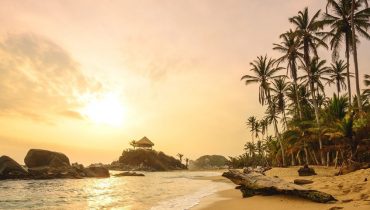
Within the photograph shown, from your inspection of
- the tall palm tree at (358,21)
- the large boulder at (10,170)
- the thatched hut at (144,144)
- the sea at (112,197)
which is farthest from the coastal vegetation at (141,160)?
the tall palm tree at (358,21)

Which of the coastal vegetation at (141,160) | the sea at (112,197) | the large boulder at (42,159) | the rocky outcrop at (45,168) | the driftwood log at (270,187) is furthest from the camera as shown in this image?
the coastal vegetation at (141,160)

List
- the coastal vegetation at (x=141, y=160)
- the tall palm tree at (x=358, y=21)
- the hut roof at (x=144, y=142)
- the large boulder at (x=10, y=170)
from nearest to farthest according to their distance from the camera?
the tall palm tree at (x=358, y=21), the large boulder at (x=10, y=170), the coastal vegetation at (x=141, y=160), the hut roof at (x=144, y=142)

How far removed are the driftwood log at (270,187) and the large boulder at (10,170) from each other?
1989 inches

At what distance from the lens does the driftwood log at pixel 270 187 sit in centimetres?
1153

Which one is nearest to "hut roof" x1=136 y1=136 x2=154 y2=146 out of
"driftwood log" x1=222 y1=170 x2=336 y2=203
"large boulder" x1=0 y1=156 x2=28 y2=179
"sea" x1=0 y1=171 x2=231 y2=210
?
"large boulder" x1=0 y1=156 x2=28 y2=179

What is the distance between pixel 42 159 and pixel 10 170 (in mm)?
9365

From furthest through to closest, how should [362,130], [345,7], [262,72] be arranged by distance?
[262,72] < [345,7] < [362,130]

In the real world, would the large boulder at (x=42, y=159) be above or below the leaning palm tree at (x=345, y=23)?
below

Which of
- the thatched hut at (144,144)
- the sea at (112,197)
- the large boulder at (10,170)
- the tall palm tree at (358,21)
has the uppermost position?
the tall palm tree at (358,21)

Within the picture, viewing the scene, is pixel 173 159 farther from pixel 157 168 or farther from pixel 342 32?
pixel 342 32

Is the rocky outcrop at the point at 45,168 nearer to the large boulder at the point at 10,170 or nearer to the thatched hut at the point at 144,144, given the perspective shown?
the large boulder at the point at 10,170

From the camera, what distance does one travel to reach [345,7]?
33.3m

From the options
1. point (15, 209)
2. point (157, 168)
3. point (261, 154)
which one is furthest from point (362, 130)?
point (157, 168)

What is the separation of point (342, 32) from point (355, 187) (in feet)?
83.3
